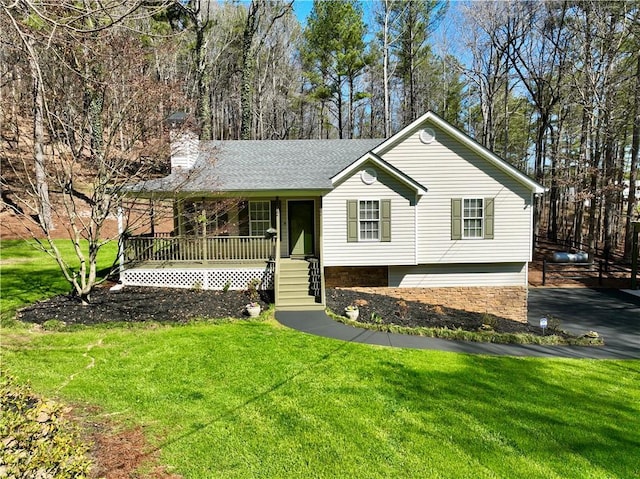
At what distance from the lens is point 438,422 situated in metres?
5.42

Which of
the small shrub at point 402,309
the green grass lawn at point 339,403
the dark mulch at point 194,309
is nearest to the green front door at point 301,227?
the dark mulch at point 194,309

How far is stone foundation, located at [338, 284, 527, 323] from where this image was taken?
14070 mm

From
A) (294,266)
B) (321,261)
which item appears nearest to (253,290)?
(294,266)

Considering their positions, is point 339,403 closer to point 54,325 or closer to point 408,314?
point 408,314

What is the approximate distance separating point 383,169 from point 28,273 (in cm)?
A: 1363

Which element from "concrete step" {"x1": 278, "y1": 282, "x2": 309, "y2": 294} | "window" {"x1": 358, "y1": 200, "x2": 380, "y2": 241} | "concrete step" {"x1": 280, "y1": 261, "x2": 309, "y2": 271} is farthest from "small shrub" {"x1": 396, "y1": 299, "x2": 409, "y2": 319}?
"concrete step" {"x1": 280, "y1": 261, "x2": 309, "y2": 271}

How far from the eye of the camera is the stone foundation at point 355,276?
14.1 metres

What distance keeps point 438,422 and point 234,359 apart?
12.9ft

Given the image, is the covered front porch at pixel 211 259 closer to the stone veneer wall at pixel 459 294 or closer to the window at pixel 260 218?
the window at pixel 260 218

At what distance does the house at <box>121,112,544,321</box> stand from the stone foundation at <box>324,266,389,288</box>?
0.12 feet

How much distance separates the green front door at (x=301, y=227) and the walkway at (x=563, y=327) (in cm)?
383

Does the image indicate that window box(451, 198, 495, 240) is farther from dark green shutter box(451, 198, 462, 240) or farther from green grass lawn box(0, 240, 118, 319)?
green grass lawn box(0, 240, 118, 319)

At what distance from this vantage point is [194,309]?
10789 mm

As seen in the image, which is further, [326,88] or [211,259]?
[326,88]
